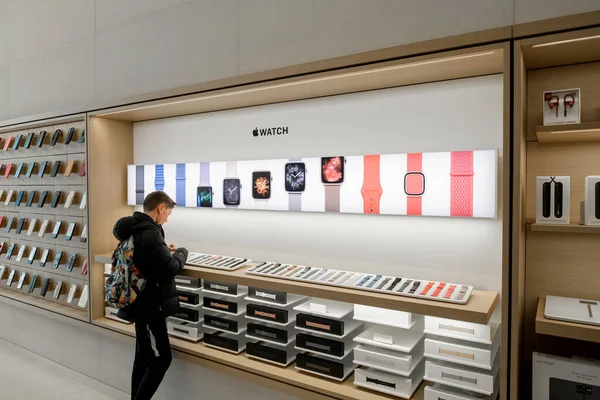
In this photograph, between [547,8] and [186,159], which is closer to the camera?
[547,8]

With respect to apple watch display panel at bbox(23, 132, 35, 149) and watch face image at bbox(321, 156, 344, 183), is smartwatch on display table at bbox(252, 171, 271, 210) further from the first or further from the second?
apple watch display panel at bbox(23, 132, 35, 149)

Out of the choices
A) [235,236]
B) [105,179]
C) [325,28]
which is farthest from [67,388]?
[325,28]

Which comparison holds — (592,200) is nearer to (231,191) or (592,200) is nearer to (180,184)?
(231,191)

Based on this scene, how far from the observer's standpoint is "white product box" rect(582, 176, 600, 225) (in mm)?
1651

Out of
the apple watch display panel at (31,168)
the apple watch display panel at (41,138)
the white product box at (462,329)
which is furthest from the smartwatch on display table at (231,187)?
the apple watch display panel at (31,168)

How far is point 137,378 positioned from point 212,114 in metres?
1.84

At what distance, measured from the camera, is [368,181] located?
231 cm

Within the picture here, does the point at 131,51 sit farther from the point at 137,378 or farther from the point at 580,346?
the point at 580,346

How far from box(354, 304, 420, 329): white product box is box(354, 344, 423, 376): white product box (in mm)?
136

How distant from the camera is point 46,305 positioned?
12.4 feet

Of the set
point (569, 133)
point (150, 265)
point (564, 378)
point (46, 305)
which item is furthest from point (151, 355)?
point (569, 133)

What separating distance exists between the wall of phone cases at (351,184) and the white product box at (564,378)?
65 centimetres

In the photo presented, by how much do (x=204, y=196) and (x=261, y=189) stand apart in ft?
1.68

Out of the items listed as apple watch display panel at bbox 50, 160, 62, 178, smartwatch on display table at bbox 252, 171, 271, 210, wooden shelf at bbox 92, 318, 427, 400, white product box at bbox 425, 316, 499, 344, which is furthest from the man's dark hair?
white product box at bbox 425, 316, 499, 344
